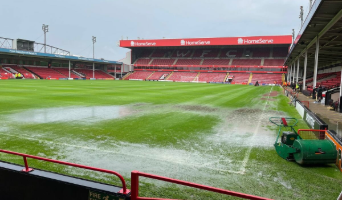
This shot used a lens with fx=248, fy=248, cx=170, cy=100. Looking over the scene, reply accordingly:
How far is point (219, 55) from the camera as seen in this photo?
8131 cm

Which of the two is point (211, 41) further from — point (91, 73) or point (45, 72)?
point (45, 72)

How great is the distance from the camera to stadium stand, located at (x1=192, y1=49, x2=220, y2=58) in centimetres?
8219

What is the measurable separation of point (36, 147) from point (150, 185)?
4.11 m

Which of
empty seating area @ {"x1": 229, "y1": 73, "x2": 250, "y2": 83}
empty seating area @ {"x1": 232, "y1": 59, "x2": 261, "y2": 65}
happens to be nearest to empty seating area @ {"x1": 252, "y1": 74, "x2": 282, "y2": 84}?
empty seating area @ {"x1": 229, "y1": 73, "x2": 250, "y2": 83}

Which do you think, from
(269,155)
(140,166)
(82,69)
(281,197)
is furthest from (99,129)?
(82,69)

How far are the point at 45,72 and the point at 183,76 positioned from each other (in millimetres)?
38094

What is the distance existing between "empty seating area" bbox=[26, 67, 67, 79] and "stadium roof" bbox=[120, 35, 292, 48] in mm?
25271

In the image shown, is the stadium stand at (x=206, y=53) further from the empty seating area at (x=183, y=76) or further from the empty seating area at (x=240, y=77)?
the empty seating area at (x=240, y=77)

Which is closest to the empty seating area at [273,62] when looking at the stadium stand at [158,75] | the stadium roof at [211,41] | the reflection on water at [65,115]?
the stadium roof at [211,41]

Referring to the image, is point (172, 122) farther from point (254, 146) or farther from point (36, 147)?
Result: point (36, 147)

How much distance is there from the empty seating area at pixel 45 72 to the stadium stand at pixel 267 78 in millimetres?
51901

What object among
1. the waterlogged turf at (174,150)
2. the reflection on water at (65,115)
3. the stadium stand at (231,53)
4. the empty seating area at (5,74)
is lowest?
the waterlogged turf at (174,150)

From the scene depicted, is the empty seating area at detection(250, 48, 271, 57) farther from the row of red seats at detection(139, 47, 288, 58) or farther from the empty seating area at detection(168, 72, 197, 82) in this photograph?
the empty seating area at detection(168, 72, 197, 82)

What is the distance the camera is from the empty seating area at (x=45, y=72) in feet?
203
